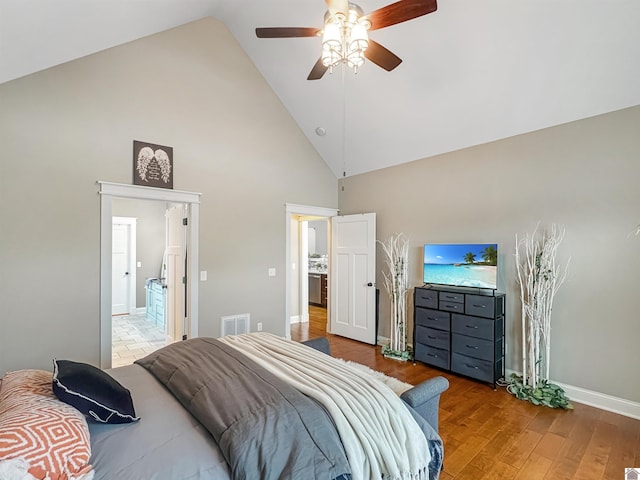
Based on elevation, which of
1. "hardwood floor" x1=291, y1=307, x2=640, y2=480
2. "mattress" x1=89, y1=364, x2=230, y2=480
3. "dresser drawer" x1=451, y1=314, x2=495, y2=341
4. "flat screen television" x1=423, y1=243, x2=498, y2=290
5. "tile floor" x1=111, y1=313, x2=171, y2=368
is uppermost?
"flat screen television" x1=423, y1=243, x2=498, y2=290

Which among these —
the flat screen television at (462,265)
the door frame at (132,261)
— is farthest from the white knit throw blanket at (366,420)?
the door frame at (132,261)

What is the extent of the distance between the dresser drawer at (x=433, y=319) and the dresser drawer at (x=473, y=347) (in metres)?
0.17

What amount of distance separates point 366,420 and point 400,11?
2.36m

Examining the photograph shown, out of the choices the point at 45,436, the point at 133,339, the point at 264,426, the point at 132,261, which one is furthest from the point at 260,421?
the point at 132,261

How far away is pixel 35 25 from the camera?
2.28 meters

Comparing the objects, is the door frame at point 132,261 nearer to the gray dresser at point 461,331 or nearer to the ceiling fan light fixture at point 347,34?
the gray dresser at point 461,331

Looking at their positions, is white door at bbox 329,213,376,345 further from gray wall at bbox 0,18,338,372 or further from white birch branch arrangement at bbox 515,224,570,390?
white birch branch arrangement at bbox 515,224,570,390

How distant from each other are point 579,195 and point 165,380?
3.99 m

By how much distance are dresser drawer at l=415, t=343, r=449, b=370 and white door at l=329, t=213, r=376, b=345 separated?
923 millimetres

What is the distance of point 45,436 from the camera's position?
1102 millimetres

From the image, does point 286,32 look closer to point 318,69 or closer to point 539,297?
point 318,69

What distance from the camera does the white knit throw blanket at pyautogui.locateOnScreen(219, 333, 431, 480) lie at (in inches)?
55.8

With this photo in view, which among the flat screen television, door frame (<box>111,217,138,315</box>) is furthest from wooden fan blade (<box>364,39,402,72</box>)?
door frame (<box>111,217,138,315</box>)

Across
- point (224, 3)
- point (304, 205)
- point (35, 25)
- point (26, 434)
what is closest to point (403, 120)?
point (304, 205)
